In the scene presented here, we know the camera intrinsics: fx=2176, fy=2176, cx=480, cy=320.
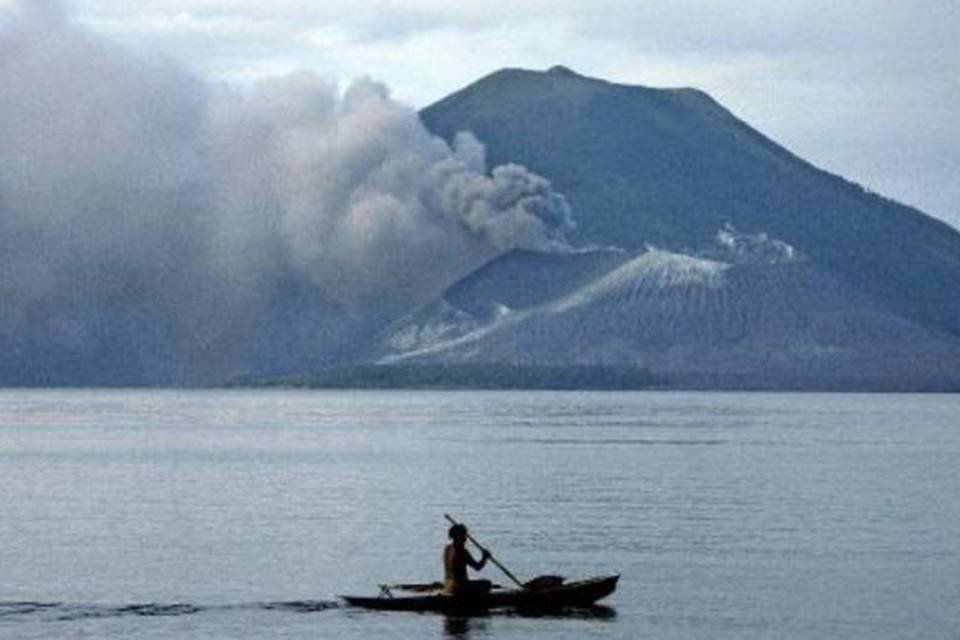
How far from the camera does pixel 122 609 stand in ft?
187

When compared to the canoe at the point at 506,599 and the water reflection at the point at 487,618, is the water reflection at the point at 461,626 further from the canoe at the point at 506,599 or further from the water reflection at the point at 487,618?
the canoe at the point at 506,599

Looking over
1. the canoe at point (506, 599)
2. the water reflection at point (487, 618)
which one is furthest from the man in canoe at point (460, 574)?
the water reflection at point (487, 618)

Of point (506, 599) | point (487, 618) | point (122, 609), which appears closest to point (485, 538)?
point (506, 599)

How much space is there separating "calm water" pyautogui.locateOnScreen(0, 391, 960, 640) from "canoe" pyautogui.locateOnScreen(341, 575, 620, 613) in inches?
17.5

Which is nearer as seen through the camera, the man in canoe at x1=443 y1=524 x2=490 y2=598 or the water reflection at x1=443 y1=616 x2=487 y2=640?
the water reflection at x1=443 y1=616 x2=487 y2=640

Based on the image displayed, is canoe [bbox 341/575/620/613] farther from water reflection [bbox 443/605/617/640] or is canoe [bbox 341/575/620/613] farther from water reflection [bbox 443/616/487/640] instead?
water reflection [bbox 443/616/487/640]

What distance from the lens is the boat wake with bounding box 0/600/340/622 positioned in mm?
55812

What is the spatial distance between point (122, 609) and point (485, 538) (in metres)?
23.9

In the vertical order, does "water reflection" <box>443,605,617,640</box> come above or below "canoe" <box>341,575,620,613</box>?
below

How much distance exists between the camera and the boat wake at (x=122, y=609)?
183ft

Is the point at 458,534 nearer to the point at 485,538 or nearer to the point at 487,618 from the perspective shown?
the point at 487,618

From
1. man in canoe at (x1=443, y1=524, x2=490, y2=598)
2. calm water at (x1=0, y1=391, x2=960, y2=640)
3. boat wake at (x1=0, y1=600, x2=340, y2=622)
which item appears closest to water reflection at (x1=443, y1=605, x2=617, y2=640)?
calm water at (x1=0, y1=391, x2=960, y2=640)

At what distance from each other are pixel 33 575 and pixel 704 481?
55.3 metres

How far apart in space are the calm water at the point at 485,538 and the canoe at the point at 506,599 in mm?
445
